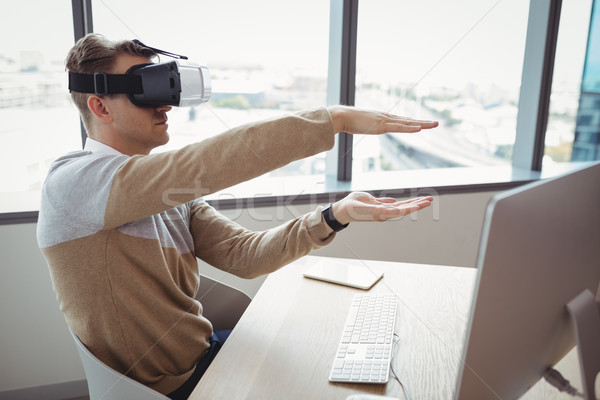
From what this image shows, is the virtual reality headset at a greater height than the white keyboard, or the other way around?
the virtual reality headset

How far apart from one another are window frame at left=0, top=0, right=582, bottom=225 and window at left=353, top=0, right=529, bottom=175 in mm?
73

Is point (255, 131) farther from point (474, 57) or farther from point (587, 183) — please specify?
point (474, 57)

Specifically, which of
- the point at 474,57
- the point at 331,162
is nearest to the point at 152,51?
the point at 331,162

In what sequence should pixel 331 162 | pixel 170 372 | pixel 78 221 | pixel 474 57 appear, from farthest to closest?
pixel 474 57, pixel 331 162, pixel 170 372, pixel 78 221

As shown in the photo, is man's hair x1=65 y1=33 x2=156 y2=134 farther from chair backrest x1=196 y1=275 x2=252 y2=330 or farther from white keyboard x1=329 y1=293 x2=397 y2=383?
white keyboard x1=329 y1=293 x2=397 y2=383

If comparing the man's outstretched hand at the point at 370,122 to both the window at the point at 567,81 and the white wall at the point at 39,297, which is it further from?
the window at the point at 567,81

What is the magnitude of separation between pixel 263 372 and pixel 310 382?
11 centimetres

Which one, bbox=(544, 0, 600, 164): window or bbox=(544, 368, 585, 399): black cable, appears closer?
bbox=(544, 368, 585, 399): black cable

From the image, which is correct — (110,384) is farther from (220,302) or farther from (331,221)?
(331,221)

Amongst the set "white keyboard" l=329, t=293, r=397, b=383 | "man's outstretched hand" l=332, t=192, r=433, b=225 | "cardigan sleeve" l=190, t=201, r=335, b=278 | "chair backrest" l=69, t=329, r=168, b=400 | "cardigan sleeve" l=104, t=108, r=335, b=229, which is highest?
"cardigan sleeve" l=104, t=108, r=335, b=229

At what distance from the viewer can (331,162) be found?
269 cm

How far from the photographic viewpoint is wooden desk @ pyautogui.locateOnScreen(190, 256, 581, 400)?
3.24ft

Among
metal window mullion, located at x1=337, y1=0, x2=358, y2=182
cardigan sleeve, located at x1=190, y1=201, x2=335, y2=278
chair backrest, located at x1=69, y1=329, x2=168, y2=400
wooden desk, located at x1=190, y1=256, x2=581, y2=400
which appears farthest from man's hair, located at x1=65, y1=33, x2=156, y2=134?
metal window mullion, located at x1=337, y1=0, x2=358, y2=182

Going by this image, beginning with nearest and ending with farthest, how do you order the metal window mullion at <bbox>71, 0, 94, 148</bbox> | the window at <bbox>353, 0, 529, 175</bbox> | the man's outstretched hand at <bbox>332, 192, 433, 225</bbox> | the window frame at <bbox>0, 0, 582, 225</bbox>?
the man's outstretched hand at <bbox>332, 192, 433, 225</bbox>, the metal window mullion at <bbox>71, 0, 94, 148</bbox>, the window frame at <bbox>0, 0, 582, 225</bbox>, the window at <bbox>353, 0, 529, 175</bbox>
